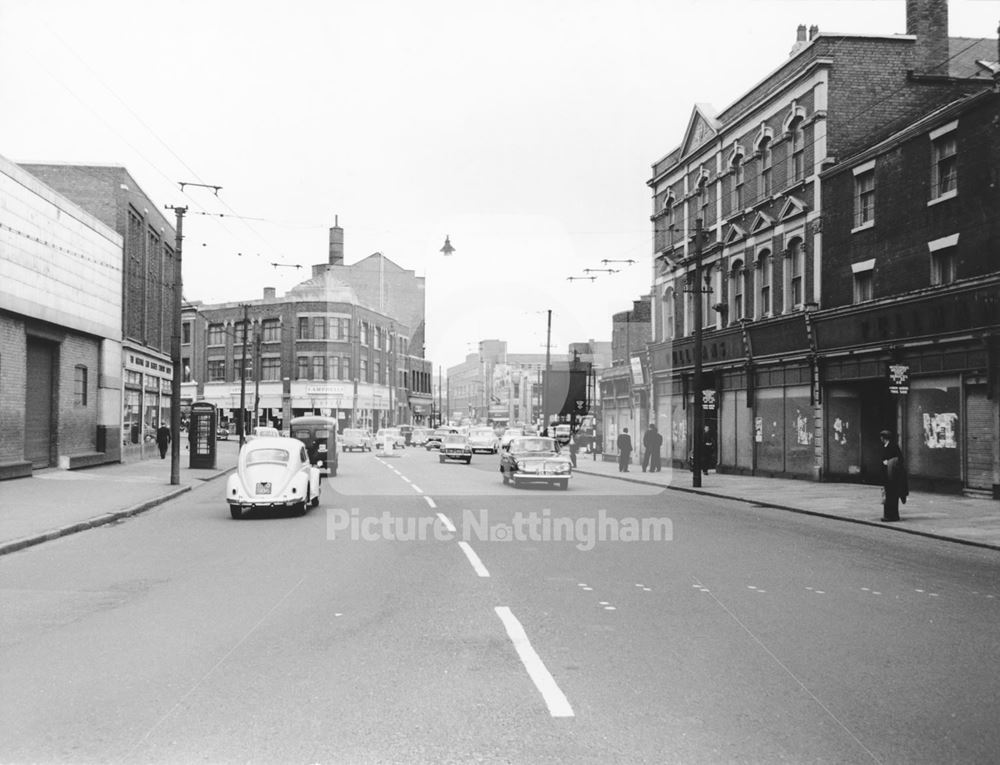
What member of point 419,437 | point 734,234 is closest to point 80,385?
point 734,234

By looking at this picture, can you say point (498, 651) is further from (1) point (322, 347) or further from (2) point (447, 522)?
(1) point (322, 347)

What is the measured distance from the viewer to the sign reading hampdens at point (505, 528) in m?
14.8

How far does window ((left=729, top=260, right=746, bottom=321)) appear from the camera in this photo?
3444cm

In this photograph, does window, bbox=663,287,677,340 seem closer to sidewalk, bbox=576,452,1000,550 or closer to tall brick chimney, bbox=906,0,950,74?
sidewalk, bbox=576,452,1000,550

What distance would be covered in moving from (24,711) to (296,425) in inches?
1166

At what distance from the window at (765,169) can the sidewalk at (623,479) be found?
1009 centimetres

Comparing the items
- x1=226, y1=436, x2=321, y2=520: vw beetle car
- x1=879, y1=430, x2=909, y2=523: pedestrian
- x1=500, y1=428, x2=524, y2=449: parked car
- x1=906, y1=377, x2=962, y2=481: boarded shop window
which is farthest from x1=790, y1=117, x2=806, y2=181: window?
x1=226, y1=436, x2=321, y2=520: vw beetle car

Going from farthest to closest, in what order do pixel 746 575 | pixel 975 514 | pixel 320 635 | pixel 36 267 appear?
pixel 36 267
pixel 975 514
pixel 746 575
pixel 320 635

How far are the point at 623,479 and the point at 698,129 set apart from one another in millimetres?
15917

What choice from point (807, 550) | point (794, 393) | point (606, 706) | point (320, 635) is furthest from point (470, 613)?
point (794, 393)

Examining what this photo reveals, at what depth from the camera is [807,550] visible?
13.8 metres

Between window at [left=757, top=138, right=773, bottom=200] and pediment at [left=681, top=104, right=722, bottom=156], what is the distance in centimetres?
383

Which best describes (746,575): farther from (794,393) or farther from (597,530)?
(794,393)

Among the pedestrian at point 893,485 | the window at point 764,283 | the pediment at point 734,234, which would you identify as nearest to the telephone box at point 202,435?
the pediment at point 734,234
